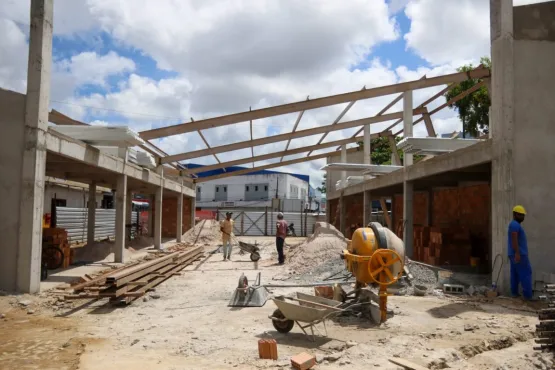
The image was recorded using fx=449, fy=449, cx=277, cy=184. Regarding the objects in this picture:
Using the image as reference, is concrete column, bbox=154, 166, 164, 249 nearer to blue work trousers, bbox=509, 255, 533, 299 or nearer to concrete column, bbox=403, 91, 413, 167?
concrete column, bbox=403, 91, 413, 167

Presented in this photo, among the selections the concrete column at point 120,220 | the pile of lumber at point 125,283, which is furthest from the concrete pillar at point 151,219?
the pile of lumber at point 125,283

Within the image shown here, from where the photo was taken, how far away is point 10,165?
917cm

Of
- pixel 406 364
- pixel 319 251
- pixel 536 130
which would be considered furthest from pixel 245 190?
pixel 406 364

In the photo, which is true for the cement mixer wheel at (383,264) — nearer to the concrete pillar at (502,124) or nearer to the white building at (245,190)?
the concrete pillar at (502,124)

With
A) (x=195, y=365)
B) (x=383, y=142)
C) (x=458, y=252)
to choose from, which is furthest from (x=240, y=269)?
(x=383, y=142)

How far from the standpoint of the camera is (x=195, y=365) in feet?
16.5

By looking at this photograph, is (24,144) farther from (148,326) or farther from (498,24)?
(498,24)

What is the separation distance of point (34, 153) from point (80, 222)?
14.7 meters

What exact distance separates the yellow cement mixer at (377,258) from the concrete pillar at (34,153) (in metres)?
6.30

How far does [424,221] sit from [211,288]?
36.9 feet

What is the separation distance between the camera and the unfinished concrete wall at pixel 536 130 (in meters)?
9.27

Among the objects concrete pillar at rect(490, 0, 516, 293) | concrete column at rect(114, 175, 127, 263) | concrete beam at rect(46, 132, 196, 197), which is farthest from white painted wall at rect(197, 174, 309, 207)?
concrete pillar at rect(490, 0, 516, 293)

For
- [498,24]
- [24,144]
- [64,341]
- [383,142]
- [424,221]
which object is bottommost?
[64,341]

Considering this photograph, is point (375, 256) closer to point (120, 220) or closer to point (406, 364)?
point (406, 364)
